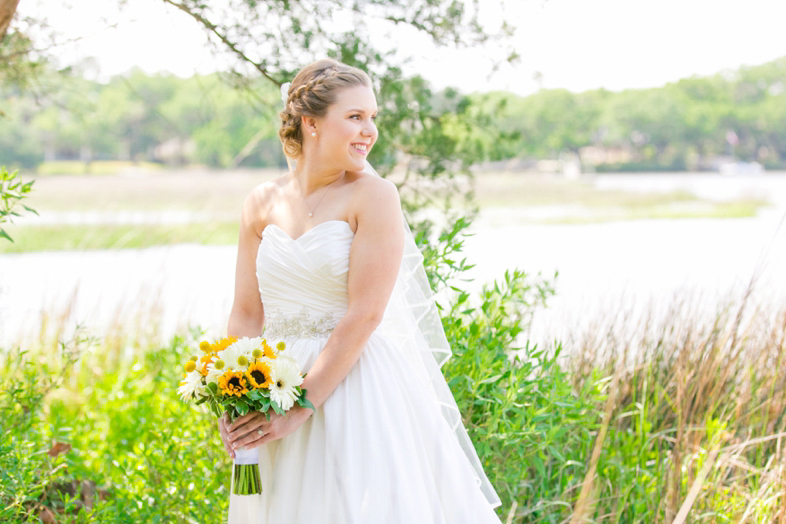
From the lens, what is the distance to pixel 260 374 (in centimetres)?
186

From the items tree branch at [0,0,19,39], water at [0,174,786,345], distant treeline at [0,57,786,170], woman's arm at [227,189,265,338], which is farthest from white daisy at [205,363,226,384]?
distant treeline at [0,57,786,170]

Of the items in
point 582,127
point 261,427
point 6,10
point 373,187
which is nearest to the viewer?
point 261,427

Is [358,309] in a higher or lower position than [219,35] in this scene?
lower

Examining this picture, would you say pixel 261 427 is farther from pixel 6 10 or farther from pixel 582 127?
pixel 582 127

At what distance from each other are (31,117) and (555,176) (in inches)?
1217

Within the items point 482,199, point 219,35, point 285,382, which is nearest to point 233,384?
point 285,382

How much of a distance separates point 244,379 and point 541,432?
4.42ft

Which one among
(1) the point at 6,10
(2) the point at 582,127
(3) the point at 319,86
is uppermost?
(2) the point at 582,127

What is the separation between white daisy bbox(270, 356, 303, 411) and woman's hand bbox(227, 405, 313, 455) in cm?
8

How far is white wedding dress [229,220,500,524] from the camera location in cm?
197

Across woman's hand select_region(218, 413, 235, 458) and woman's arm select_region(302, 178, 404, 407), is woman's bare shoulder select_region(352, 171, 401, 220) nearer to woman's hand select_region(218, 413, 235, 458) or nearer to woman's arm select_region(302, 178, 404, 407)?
woman's arm select_region(302, 178, 404, 407)

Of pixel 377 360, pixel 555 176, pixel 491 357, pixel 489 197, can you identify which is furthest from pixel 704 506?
pixel 555 176

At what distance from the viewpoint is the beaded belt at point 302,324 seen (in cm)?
212

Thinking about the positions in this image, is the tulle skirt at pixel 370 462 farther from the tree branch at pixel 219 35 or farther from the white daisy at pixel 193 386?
the tree branch at pixel 219 35
